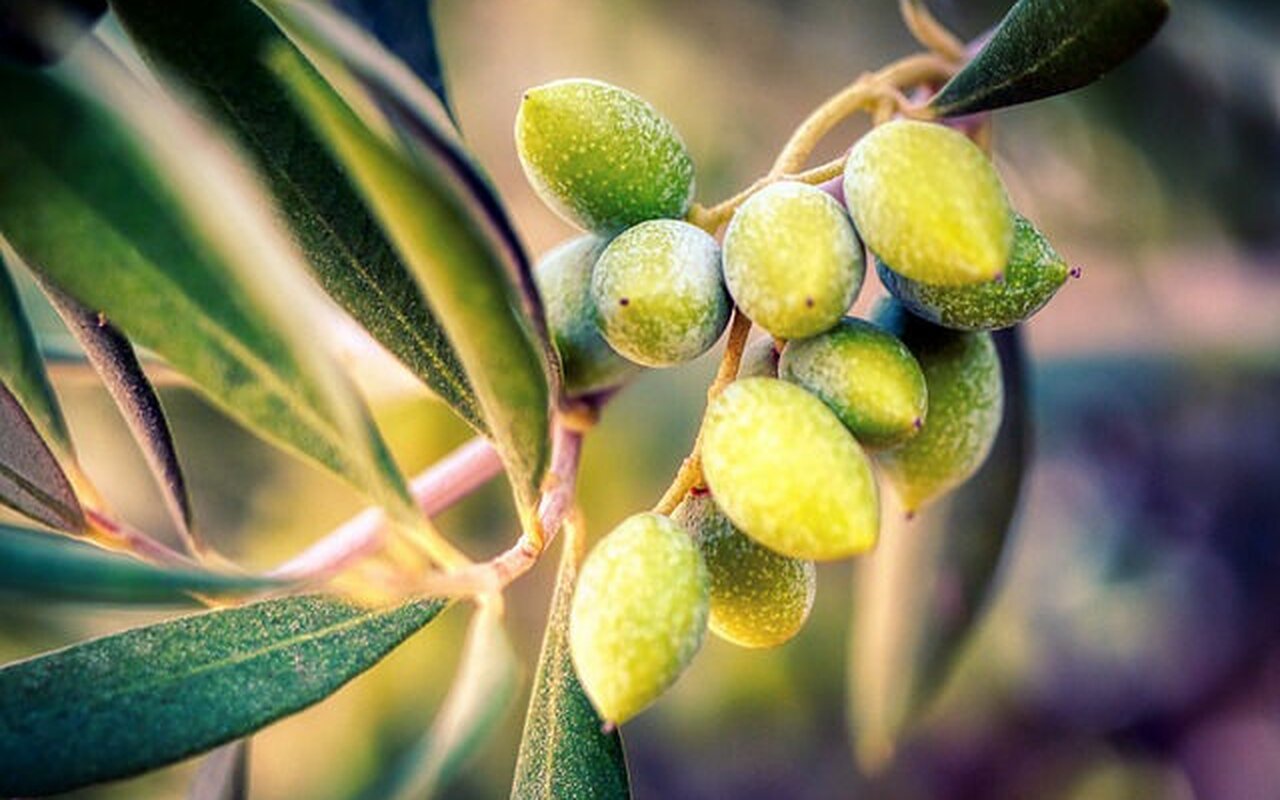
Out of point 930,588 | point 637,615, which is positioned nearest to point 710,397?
point 637,615

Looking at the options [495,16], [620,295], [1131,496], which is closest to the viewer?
[620,295]

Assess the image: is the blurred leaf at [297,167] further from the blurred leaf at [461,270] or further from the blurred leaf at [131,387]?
the blurred leaf at [131,387]

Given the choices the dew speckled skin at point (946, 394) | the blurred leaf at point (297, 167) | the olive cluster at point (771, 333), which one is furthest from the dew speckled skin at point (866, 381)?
the blurred leaf at point (297, 167)

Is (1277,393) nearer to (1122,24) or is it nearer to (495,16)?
(1122,24)

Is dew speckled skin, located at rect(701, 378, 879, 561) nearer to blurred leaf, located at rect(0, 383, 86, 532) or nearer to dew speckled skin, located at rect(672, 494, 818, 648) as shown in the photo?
dew speckled skin, located at rect(672, 494, 818, 648)

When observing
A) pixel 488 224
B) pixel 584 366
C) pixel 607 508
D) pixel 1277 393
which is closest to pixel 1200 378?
pixel 1277 393

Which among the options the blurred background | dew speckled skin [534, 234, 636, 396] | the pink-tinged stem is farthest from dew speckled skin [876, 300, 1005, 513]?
the blurred background
